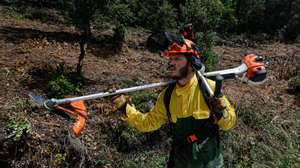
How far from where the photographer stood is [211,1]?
11086mm

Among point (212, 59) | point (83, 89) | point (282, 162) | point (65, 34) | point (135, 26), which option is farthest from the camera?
point (135, 26)

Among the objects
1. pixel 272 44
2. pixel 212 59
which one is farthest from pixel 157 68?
pixel 272 44

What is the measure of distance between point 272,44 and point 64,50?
7.17 m

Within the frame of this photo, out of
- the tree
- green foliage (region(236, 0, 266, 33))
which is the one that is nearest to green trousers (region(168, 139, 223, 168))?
the tree

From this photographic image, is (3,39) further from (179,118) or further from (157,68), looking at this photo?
(179,118)

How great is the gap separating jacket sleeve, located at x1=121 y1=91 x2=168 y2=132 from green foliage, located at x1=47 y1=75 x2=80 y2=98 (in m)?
4.21

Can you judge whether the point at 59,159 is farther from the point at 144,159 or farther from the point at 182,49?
the point at 182,49

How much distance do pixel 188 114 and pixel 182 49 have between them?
0.58 metres

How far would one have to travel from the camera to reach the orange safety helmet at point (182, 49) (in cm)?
456

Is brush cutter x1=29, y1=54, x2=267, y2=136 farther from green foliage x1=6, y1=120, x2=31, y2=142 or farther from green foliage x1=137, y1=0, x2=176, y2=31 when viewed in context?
green foliage x1=137, y1=0, x2=176, y2=31

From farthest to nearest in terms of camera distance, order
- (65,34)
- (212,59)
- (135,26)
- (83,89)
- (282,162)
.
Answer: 1. (135,26)
2. (65,34)
3. (212,59)
4. (83,89)
5. (282,162)

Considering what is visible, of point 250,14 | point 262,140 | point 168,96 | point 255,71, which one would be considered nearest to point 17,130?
point 168,96

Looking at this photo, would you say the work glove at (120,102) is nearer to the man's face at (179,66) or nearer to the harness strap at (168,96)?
the harness strap at (168,96)

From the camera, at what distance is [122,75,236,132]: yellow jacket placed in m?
4.43
